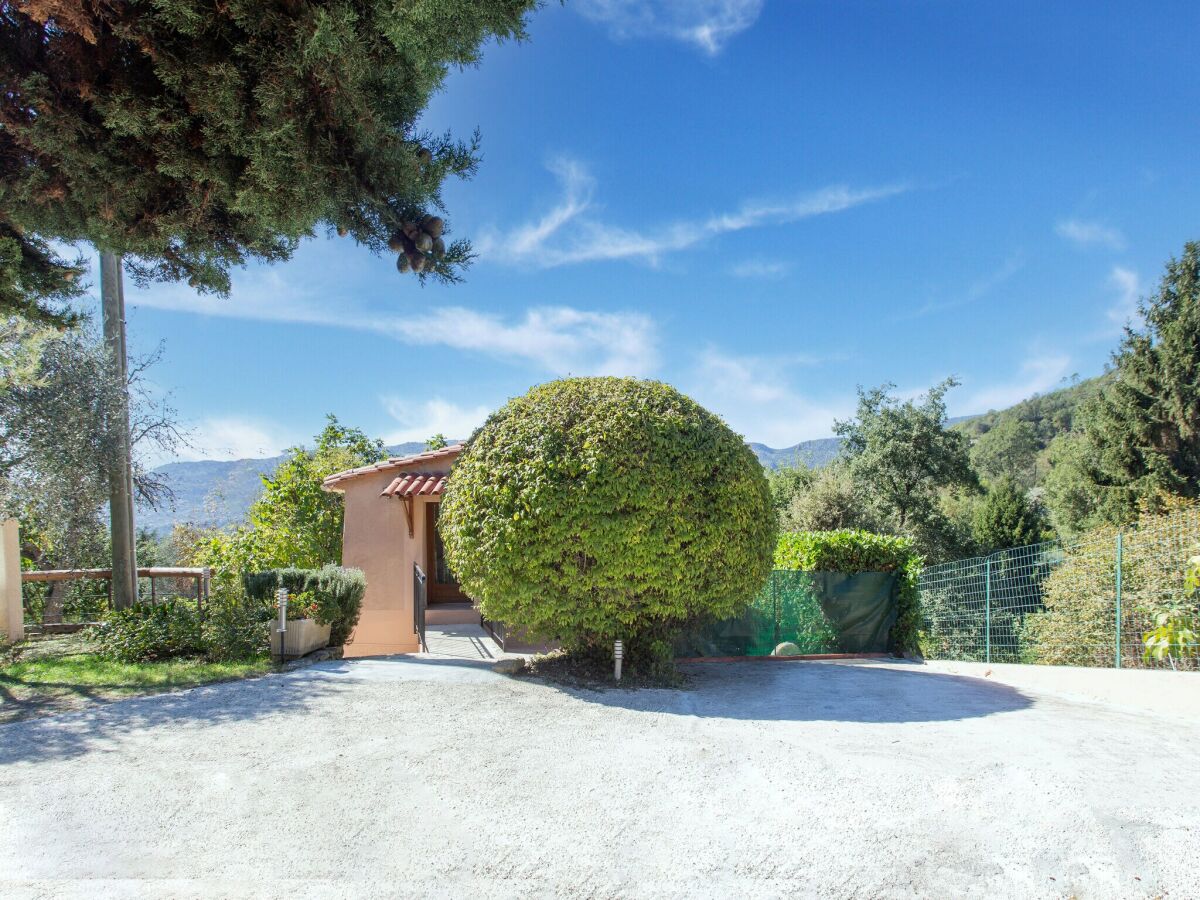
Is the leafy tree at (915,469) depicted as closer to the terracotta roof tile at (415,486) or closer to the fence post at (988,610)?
the fence post at (988,610)

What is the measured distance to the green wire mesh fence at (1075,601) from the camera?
9.43m

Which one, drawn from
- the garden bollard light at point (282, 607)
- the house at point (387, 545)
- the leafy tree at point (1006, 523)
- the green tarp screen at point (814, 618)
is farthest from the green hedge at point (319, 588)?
the leafy tree at point (1006, 523)

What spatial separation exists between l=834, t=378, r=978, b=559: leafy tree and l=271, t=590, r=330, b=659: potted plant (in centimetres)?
2263

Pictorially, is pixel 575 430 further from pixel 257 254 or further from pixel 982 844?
pixel 982 844

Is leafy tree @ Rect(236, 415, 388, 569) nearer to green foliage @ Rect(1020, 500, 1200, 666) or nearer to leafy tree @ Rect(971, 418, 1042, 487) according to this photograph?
green foliage @ Rect(1020, 500, 1200, 666)

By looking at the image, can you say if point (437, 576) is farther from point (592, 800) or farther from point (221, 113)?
point (221, 113)

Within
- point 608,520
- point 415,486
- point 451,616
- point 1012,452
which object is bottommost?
point 451,616

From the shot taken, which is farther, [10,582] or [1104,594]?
[10,582]

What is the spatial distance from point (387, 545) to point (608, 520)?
26.7 feet

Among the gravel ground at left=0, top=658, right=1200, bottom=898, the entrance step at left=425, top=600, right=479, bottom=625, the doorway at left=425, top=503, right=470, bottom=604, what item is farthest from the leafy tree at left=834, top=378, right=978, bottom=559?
the gravel ground at left=0, top=658, right=1200, bottom=898

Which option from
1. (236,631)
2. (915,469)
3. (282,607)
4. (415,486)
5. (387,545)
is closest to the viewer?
(282,607)

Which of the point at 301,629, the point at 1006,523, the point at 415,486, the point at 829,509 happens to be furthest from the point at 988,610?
the point at 829,509

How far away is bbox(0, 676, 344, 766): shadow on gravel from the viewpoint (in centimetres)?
560

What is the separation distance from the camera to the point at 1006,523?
23.2 meters
